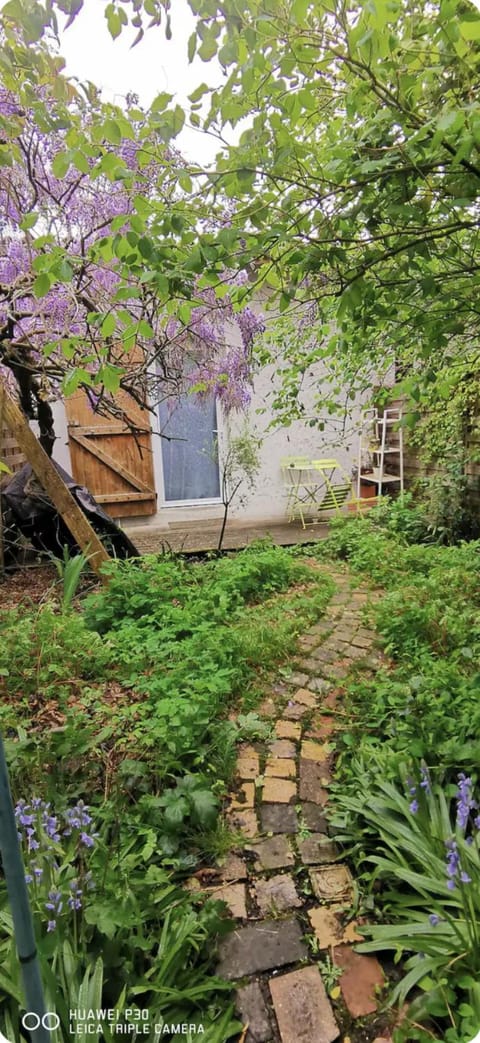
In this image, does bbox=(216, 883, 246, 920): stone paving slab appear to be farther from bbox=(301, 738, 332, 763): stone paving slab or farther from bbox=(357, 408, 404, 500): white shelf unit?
bbox=(357, 408, 404, 500): white shelf unit

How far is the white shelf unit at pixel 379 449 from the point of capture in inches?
233

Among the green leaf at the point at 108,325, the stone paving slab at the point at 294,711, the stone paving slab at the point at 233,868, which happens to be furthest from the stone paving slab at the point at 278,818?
the green leaf at the point at 108,325

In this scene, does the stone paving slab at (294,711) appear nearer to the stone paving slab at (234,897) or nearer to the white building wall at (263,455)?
the stone paving slab at (234,897)

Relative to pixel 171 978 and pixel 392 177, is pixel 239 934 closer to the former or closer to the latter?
pixel 171 978

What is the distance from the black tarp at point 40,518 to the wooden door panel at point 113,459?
1660mm

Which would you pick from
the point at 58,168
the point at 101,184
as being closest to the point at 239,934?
the point at 58,168

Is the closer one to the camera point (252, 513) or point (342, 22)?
point (342, 22)

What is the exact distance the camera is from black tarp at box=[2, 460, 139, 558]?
146 inches

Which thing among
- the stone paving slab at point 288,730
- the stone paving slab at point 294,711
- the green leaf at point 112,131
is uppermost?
the green leaf at point 112,131

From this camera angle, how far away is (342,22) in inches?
38.2

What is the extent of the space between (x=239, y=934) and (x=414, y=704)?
102 cm

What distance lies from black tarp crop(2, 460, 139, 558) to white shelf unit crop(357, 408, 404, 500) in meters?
3.39

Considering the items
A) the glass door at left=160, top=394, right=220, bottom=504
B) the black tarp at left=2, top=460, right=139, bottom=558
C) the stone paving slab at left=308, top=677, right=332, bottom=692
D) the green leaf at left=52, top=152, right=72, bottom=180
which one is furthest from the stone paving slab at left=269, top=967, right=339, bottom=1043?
the glass door at left=160, top=394, right=220, bottom=504

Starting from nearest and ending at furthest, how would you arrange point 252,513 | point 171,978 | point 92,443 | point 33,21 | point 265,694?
1. point 33,21
2. point 171,978
3. point 265,694
4. point 92,443
5. point 252,513
